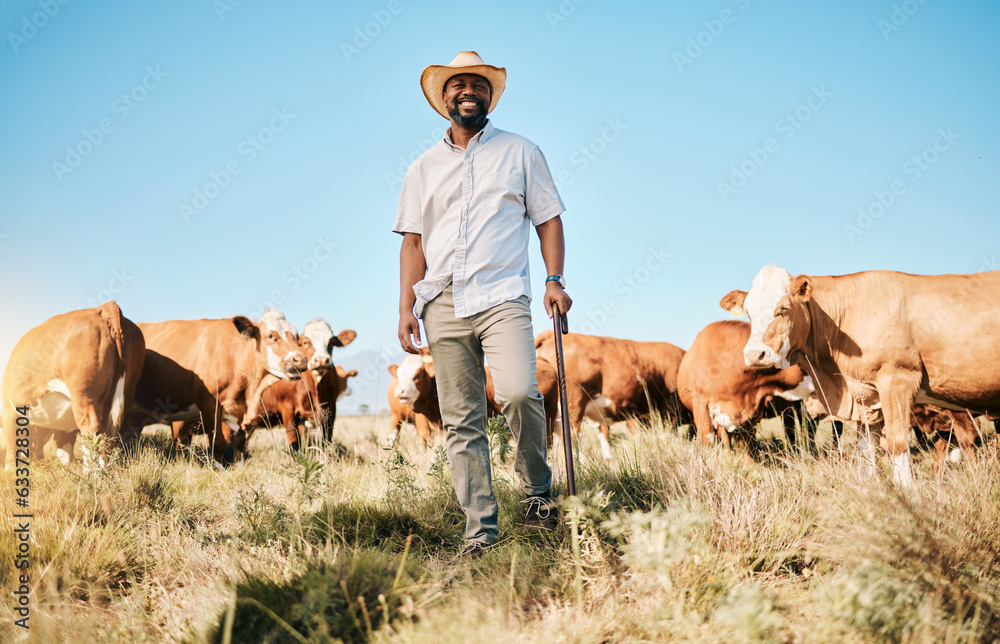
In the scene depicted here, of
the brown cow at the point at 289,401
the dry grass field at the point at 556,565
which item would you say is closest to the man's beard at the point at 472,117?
the dry grass field at the point at 556,565

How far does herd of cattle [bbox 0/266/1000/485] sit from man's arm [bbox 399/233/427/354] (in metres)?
2.90

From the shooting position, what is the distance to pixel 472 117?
3.58m

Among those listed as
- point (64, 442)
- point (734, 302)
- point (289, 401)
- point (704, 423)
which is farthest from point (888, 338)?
point (64, 442)

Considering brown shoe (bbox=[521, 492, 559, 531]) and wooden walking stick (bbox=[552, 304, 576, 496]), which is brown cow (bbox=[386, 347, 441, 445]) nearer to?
brown shoe (bbox=[521, 492, 559, 531])

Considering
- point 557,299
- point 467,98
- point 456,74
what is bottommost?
point 557,299

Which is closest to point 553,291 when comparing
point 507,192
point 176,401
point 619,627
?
point 507,192

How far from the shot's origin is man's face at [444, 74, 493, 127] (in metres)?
3.59

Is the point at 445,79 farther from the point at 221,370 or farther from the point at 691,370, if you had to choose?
the point at 221,370

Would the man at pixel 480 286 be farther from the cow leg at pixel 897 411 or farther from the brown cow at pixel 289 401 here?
the brown cow at pixel 289 401

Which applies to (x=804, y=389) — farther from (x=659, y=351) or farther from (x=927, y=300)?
(x=659, y=351)

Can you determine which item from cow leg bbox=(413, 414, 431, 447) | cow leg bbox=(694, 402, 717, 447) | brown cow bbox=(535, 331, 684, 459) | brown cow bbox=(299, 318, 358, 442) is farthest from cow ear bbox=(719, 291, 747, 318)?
brown cow bbox=(299, 318, 358, 442)

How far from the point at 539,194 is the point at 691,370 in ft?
18.3

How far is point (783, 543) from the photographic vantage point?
3.11 meters

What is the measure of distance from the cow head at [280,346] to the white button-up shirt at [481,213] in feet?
19.4
